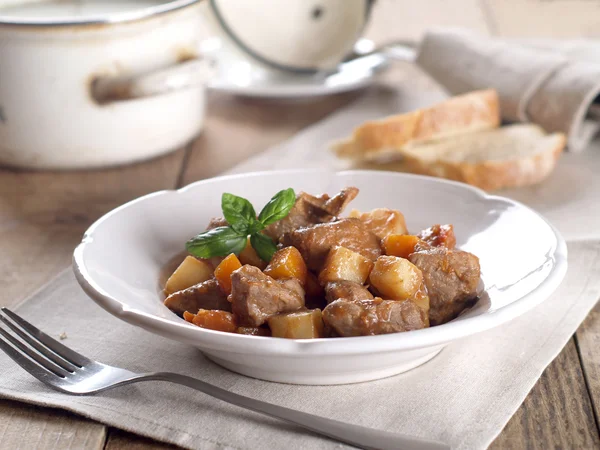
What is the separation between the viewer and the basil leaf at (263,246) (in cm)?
196

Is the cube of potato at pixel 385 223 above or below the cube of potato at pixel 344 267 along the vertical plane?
below

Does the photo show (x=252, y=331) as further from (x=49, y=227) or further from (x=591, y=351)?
(x=49, y=227)

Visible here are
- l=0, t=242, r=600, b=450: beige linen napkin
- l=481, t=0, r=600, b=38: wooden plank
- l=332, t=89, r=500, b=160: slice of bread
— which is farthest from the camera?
l=481, t=0, r=600, b=38: wooden plank

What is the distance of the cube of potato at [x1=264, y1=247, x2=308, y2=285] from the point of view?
1.86 metres

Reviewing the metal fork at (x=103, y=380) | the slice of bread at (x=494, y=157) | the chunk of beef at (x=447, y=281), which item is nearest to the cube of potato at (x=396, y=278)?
the chunk of beef at (x=447, y=281)

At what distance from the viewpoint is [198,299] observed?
6.19ft

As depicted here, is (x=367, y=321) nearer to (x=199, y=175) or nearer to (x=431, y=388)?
(x=431, y=388)

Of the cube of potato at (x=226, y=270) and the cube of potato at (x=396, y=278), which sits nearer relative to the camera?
the cube of potato at (x=396, y=278)

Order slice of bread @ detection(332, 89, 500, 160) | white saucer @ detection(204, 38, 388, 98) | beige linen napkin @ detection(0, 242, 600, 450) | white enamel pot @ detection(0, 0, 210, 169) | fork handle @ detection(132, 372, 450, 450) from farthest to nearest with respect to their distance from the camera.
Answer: white saucer @ detection(204, 38, 388, 98) → slice of bread @ detection(332, 89, 500, 160) → white enamel pot @ detection(0, 0, 210, 169) → beige linen napkin @ detection(0, 242, 600, 450) → fork handle @ detection(132, 372, 450, 450)

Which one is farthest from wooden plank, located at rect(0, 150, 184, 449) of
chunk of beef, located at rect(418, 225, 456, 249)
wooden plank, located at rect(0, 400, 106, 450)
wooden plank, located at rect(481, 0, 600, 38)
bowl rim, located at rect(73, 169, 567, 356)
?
wooden plank, located at rect(481, 0, 600, 38)

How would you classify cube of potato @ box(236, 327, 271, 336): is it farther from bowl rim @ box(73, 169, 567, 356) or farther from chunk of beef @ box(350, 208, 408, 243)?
chunk of beef @ box(350, 208, 408, 243)

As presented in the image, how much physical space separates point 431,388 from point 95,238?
0.92m

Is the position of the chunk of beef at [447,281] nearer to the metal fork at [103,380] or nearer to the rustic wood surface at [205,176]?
the rustic wood surface at [205,176]

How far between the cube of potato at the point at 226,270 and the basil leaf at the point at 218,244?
0.12ft
